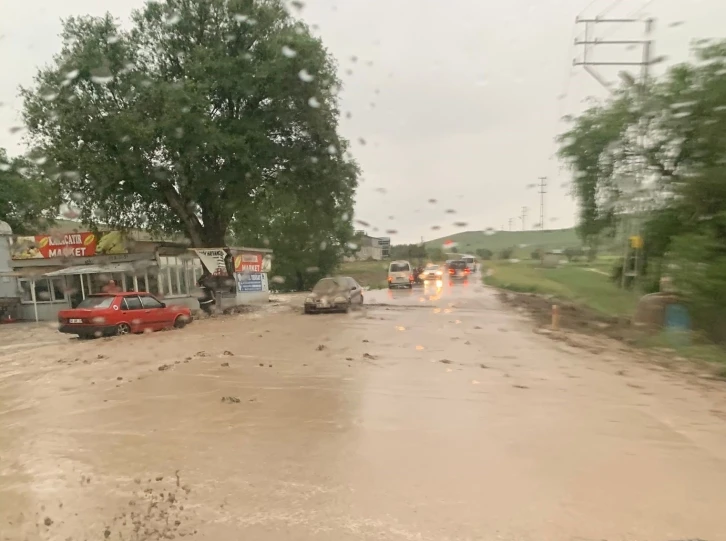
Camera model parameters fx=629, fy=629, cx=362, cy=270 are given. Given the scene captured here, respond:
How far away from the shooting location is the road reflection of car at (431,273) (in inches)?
1975

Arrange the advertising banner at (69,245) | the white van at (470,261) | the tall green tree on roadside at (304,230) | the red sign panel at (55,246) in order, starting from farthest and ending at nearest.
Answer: the white van at (470,261) → the red sign panel at (55,246) → the advertising banner at (69,245) → the tall green tree on roadside at (304,230)

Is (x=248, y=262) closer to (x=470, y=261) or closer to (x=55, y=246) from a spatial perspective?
(x=55, y=246)

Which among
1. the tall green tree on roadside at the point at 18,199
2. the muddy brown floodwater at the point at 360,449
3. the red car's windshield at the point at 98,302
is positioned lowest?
the muddy brown floodwater at the point at 360,449

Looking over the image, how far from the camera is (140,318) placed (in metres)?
18.2

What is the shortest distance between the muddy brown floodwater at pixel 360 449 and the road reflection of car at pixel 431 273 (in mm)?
36754

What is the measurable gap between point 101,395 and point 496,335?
1067 cm

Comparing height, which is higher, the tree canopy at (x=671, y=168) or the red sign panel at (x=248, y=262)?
the tree canopy at (x=671, y=168)

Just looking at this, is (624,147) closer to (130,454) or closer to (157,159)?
(157,159)

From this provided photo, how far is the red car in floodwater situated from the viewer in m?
17.3

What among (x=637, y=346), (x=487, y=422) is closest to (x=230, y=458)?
(x=487, y=422)

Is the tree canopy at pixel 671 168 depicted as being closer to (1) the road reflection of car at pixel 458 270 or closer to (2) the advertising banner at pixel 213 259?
(2) the advertising banner at pixel 213 259

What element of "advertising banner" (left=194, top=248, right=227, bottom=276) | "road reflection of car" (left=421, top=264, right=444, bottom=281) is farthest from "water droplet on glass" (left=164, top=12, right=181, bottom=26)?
"road reflection of car" (left=421, top=264, right=444, bottom=281)

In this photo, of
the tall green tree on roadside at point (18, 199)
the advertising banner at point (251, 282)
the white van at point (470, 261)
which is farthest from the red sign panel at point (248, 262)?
the white van at point (470, 261)

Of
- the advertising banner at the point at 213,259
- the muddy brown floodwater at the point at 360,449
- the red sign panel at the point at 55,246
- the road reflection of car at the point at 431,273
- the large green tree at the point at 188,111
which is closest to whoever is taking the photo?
the muddy brown floodwater at the point at 360,449
